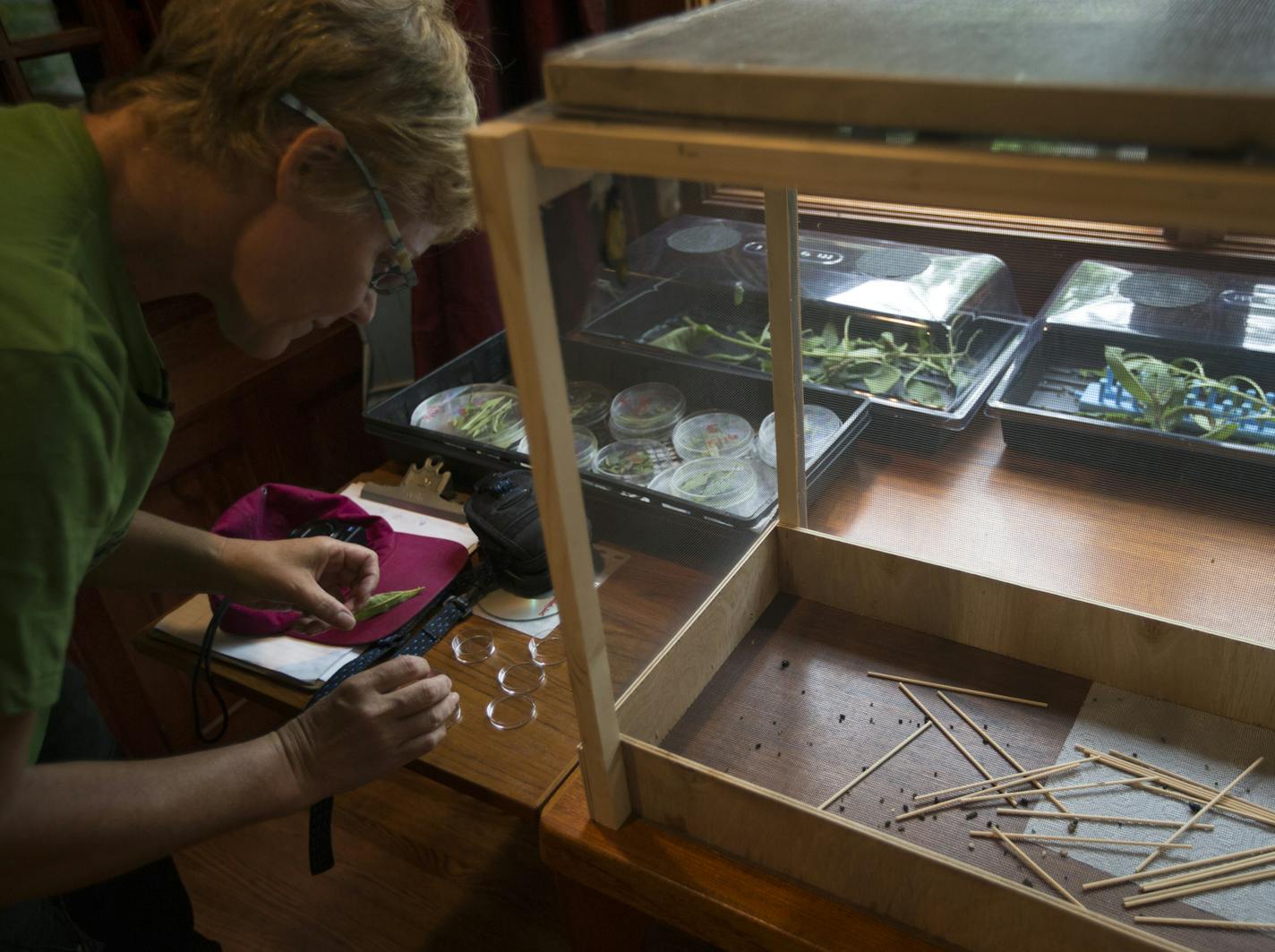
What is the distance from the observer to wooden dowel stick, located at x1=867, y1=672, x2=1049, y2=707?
996 mm

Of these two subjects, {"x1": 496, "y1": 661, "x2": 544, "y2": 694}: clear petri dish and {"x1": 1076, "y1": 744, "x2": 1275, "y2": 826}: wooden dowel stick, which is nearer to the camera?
{"x1": 1076, "y1": 744, "x2": 1275, "y2": 826}: wooden dowel stick

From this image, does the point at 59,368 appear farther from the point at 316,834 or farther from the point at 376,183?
the point at 316,834

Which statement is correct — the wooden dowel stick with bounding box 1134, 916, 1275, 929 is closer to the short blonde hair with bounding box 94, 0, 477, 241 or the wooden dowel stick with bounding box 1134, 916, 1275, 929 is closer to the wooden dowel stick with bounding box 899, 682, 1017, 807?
the wooden dowel stick with bounding box 899, 682, 1017, 807

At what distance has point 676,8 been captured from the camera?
1819 mm

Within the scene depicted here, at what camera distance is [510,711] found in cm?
110

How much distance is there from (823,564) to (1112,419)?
15.0 inches

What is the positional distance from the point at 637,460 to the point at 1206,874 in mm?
704

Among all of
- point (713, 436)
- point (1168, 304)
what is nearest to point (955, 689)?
point (713, 436)

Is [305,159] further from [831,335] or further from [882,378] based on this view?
[882,378]

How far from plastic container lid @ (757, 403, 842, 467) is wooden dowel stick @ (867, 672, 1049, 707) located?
254 mm

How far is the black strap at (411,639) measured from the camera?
108 centimetres

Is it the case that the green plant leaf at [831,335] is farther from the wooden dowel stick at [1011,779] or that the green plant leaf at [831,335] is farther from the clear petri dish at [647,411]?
the wooden dowel stick at [1011,779]

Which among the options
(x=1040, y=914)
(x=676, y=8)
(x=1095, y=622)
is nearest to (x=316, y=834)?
(x=1040, y=914)

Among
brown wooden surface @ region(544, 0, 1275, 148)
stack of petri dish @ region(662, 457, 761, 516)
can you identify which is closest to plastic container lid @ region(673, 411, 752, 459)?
stack of petri dish @ region(662, 457, 761, 516)
